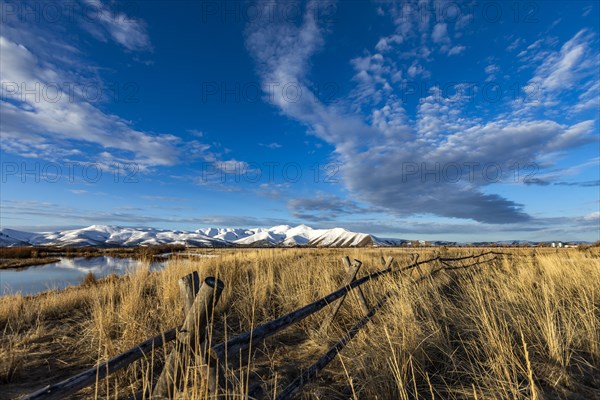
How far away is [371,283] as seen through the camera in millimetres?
5789

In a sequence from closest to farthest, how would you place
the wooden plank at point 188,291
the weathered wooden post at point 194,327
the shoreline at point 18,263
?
the weathered wooden post at point 194,327, the wooden plank at point 188,291, the shoreline at point 18,263

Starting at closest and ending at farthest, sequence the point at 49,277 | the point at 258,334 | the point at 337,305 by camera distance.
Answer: the point at 258,334, the point at 337,305, the point at 49,277

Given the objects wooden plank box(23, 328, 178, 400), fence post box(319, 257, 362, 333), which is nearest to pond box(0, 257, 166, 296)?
fence post box(319, 257, 362, 333)

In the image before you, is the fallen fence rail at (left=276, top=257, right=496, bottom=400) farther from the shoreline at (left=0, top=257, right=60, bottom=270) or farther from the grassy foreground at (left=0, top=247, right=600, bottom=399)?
the shoreline at (left=0, top=257, right=60, bottom=270)

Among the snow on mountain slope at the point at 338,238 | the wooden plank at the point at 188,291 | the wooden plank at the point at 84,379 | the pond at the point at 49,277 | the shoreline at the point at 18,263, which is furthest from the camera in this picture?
the snow on mountain slope at the point at 338,238

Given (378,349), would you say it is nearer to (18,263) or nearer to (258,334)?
(258,334)

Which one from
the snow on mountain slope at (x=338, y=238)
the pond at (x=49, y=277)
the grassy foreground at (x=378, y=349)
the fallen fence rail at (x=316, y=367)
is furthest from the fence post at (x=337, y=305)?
the snow on mountain slope at (x=338, y=238)

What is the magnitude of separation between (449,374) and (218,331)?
3352mm

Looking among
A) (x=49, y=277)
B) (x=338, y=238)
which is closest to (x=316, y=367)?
(x=49, y=277)

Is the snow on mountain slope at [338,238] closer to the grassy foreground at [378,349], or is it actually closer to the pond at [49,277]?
the pond at [49,277]

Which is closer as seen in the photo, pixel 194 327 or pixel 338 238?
pixel 194 327

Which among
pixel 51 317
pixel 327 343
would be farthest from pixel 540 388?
pixel 51 317

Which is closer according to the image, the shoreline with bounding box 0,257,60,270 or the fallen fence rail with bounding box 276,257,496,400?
the fallen fence rail with bounding box 276,257,496,400

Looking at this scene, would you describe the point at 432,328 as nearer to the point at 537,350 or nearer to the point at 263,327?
the point at 537,350
